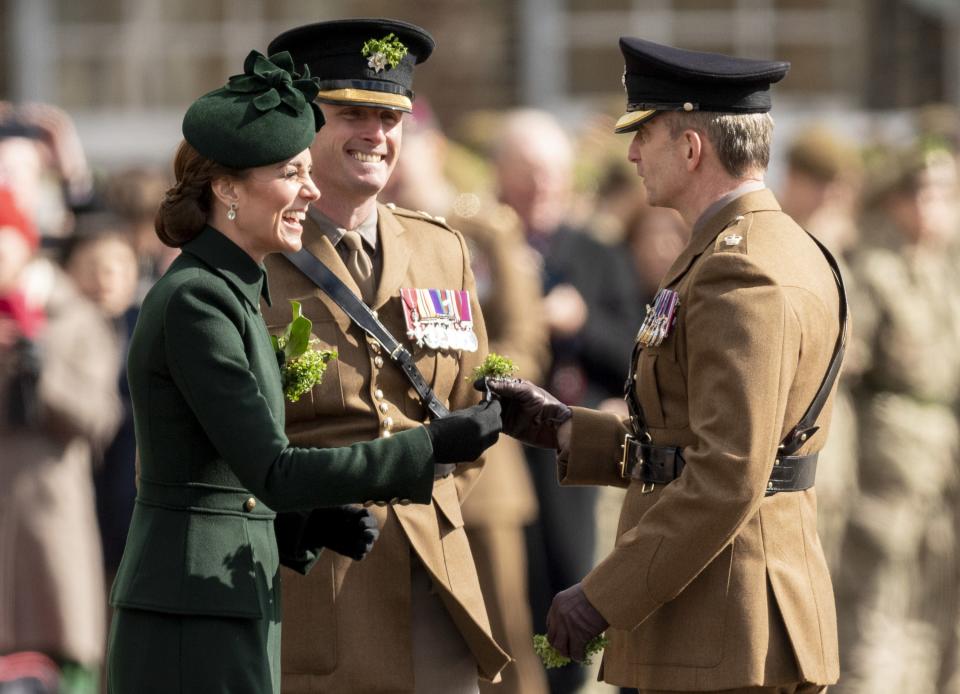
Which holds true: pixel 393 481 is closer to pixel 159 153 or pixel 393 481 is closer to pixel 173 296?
pixel 173 296

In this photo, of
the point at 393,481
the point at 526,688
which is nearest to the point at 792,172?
the point at 526,688

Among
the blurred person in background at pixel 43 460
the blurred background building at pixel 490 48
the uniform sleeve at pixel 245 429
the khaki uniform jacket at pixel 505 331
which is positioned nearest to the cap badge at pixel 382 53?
the uniform sleeve at pixel 245 429

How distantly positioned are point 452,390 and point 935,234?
478cm

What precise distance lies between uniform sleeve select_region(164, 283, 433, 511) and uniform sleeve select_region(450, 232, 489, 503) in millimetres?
934

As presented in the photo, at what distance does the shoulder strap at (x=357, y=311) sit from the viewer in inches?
187

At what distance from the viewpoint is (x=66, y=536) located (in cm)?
755

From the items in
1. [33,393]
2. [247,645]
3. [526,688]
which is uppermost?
[247,645]

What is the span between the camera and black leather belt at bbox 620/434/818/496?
446 cm

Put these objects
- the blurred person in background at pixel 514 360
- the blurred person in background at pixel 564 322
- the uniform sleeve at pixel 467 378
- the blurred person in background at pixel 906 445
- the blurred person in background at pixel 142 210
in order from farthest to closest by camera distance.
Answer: the blurred person in background at pixel 142 210
the blurred person in background at pixel 906 445
the blurred person in background at pixel 564 322
the blurred person in background at pixel 514 360
the uniform sleeve at pixel 467 378

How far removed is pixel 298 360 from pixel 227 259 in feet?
1.16

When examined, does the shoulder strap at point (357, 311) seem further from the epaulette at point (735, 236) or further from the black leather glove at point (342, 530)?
the epaulette at point (735, 236)

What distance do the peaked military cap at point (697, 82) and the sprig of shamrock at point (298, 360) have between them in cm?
93

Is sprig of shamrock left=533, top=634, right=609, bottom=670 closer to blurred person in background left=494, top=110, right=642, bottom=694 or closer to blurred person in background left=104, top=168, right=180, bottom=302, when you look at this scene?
blurred person in background left=494, top=110, right=642, bottom=694

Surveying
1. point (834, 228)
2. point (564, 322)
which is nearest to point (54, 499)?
point (564, 322)
